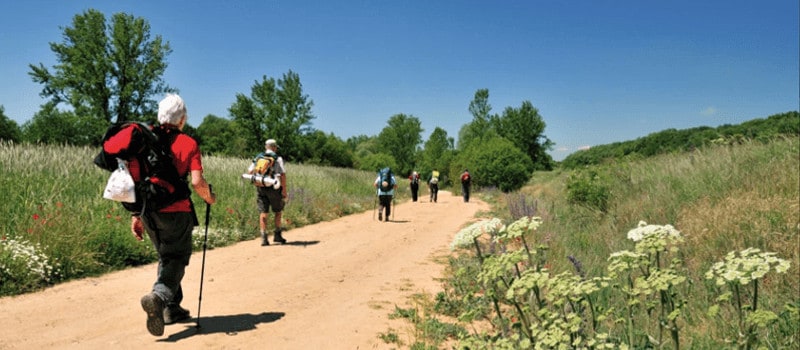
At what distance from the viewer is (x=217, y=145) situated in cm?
7556

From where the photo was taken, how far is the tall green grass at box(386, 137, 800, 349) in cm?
331

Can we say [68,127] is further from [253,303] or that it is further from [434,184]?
[253,303]

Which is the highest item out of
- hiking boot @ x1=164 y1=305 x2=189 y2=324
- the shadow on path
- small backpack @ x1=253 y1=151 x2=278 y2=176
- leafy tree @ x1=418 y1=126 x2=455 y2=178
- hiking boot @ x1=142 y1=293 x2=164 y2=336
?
leafy tree @ x1=418 y1=126 x2=455 y2=178

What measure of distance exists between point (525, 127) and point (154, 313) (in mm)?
75684

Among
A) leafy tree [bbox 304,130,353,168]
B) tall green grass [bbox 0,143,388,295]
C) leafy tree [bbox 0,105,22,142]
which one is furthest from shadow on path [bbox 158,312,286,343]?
leafy tree [bbox 0,105,22,142]

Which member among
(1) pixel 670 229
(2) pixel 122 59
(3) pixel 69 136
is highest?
(2) pixel 122 59

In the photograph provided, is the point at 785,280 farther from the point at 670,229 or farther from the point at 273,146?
the point at 273,146

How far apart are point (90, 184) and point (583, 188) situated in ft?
45.0

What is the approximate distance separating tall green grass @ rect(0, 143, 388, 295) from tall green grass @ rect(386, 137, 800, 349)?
551cm

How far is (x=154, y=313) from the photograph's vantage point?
157 inches

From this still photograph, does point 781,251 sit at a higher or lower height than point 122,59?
lower

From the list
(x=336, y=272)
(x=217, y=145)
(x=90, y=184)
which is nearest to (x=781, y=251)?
(x=336, y=272)

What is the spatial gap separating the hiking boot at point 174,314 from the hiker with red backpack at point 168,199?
0.17m

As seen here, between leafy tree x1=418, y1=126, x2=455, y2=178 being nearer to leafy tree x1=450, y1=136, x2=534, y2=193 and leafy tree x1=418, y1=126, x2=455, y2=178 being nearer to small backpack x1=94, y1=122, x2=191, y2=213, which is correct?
leafy tree x1=450, y1=136, x2=534, y2=193
